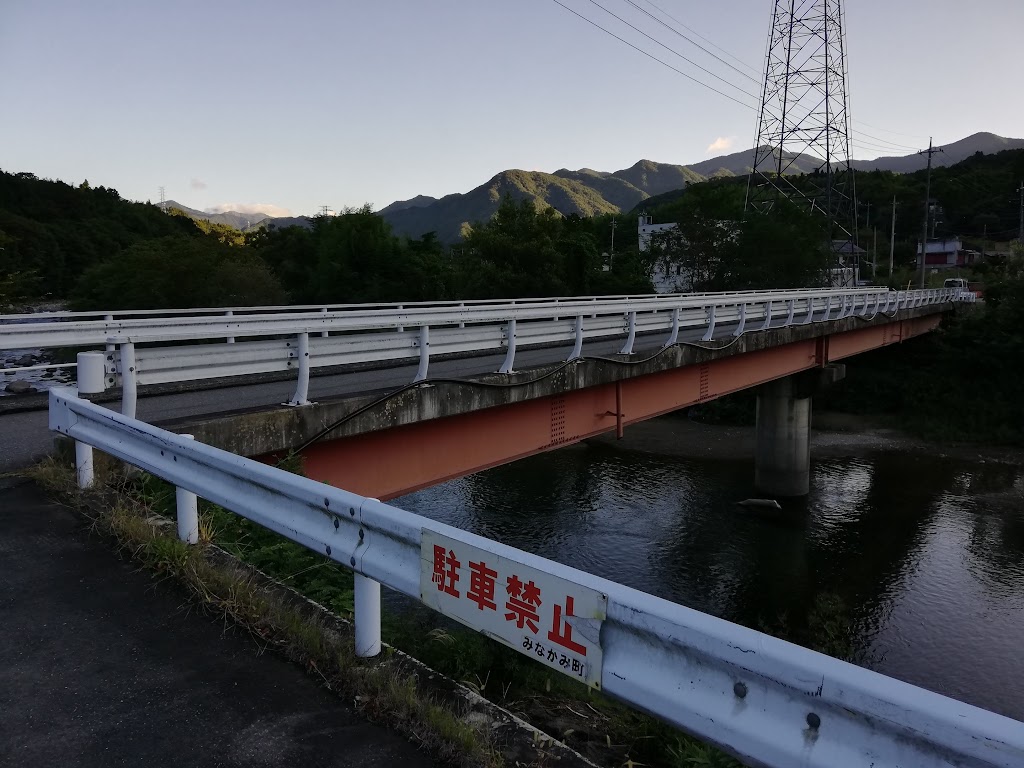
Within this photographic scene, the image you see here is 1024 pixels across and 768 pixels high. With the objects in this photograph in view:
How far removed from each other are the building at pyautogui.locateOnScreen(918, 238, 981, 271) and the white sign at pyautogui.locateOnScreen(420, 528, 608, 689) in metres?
107

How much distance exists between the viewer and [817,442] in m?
34.9

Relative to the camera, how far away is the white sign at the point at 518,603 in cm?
246

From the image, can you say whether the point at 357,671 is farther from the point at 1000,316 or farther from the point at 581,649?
the point at 1000,316

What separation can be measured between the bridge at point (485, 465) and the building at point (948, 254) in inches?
3734

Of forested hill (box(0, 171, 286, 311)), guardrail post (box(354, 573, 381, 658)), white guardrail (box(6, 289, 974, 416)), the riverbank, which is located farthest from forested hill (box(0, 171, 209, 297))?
guardrail post (box(354, 573, 381, 658))

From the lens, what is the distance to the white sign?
246 centimetres

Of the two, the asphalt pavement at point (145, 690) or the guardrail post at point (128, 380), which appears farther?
the guardrail post at point (128, 380)

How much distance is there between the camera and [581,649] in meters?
2.48

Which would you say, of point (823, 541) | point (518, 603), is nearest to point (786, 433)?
point (823, 541)

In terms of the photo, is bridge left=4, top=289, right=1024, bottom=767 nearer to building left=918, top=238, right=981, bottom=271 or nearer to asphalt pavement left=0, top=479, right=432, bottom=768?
asphalt pavement left=0, top=479, right=432, bottom=768

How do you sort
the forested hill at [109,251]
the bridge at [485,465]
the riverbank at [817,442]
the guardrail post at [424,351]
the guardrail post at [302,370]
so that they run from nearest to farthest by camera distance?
the bridge at [485,465] < the guardrail post at [302,370] < the guardrail post at [424,351] < the riverbank at [817,442] < the forested hill at [109,251]

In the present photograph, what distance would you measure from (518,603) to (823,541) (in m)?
22.2

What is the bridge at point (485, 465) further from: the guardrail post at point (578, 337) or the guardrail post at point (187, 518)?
the guardrail post at point (578, 337)

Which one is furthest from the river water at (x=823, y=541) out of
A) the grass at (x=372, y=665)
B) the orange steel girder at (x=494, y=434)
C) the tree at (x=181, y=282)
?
the tree at (x=181, y=282)
